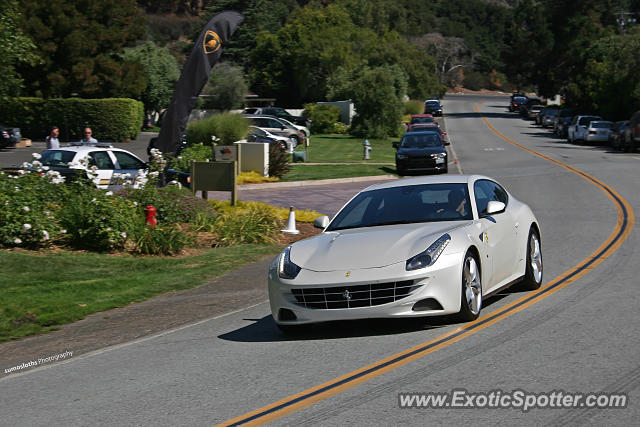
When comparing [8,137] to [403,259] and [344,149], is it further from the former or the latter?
[403,259]

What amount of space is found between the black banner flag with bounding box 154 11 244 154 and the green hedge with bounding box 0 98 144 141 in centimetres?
2950

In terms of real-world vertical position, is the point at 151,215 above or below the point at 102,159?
below

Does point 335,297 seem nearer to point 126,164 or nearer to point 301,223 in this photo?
point 301,223

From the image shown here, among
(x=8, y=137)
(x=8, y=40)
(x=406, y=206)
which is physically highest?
(x=8, y=40)

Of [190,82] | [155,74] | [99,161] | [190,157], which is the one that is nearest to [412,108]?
[155,74]

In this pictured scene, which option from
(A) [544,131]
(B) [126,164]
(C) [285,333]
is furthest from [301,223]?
(A) [544,131]

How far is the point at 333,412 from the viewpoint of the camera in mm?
5977

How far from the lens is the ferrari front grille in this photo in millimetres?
8180

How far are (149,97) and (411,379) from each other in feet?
191

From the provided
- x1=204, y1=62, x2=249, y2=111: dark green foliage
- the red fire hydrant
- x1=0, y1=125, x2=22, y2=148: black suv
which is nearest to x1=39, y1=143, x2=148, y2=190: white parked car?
the red fire hydrant

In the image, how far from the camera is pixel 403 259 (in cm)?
828

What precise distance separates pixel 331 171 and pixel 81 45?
81.6ft

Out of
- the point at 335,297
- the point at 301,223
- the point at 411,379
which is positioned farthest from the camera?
the point at 301,223

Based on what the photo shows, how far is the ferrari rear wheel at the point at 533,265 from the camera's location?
10.6 metres
